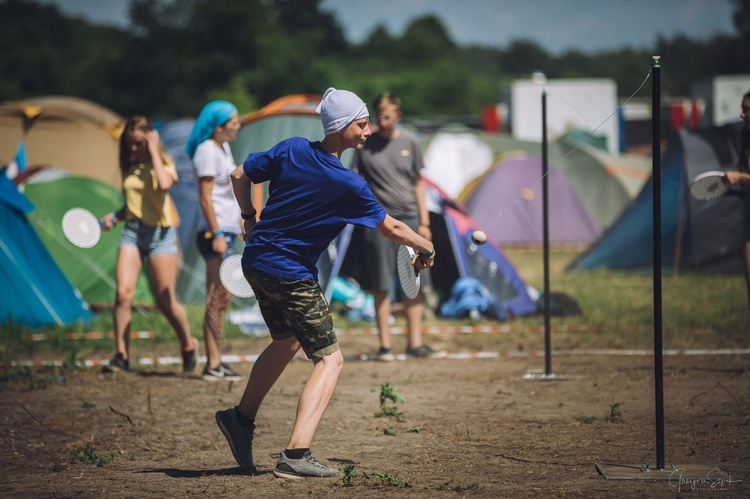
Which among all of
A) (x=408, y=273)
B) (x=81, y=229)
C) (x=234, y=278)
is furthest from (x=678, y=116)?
(x=408, y=273)

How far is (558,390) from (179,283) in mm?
5869

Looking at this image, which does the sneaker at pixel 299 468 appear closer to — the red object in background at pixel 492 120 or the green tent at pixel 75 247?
the green tent at pixel 75 247

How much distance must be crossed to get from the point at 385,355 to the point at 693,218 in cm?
706

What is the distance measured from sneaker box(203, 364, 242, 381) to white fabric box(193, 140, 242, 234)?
1042 mm

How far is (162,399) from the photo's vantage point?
253 inches

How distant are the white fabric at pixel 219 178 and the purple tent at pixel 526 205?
1225 cm

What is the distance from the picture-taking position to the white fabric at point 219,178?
6.69 m

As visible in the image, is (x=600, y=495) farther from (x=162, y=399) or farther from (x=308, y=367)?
(x=308, y=367)

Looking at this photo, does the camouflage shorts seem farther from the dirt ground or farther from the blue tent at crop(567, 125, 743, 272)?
the blue tent at crop(567, 125, 743, 272)

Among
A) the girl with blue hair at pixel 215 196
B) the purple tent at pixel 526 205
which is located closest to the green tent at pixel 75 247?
the girl with blue hair at pixel 215 196

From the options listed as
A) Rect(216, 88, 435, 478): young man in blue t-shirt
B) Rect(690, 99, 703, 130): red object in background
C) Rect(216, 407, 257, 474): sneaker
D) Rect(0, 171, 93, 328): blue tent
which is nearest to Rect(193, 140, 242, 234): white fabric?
Rect(216, 88, 435, 478): young man in blue t-shirt

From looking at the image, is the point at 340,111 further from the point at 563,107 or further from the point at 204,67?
the point at 204,67

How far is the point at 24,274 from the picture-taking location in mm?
9578

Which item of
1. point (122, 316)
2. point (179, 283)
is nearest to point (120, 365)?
point (122, 316)
